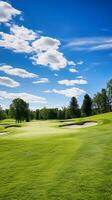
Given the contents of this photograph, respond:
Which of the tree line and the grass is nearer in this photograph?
the grass

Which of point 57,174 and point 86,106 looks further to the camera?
point 86,106

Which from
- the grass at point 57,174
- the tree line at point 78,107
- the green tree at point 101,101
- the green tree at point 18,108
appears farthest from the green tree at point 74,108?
the grass at point 57,174

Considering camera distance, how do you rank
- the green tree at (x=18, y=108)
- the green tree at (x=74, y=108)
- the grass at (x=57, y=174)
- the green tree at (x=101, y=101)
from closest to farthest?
the grass at (x=57, y=174), the green tree at (x=18, y=108), the green tree at (x=74, y=108), the green tree at (x=101, y=101)

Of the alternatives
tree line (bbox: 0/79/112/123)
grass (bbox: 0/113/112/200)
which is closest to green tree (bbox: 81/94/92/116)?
tree line (bbox: 0/79/112/123)

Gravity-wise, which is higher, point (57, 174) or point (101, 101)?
point (101, 101)

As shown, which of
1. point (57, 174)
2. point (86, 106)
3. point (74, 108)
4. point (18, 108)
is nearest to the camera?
point (57, 174)

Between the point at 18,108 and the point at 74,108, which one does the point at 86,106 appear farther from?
the point at 18,108

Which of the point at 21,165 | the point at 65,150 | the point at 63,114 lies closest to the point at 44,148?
the point at 65,150

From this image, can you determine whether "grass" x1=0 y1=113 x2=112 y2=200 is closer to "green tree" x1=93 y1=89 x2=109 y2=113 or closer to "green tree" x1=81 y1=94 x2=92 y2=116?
"green tree" x1=81 y1=94 x2=92 y2=116

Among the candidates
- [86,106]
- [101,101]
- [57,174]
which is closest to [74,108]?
[86,106]

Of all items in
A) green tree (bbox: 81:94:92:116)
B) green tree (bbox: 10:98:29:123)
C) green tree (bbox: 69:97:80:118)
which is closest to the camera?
green tree (bbox: 10:98:29:123)

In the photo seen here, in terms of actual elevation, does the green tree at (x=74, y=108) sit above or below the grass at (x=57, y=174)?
above

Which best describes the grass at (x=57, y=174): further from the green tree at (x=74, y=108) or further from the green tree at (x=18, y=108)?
the green tree at (x=74, y=108)

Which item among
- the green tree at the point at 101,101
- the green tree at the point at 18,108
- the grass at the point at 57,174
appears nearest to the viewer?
the grass at the point at 57,174
